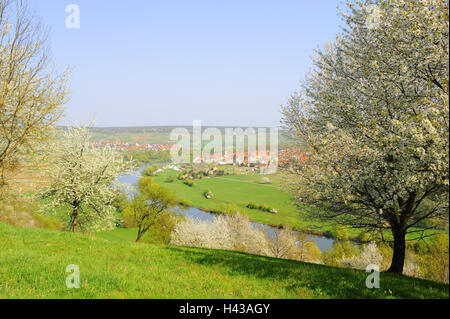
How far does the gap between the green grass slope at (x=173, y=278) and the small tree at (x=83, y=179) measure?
872 cm

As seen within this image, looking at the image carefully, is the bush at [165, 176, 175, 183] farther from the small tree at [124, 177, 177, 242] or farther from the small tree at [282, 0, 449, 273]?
the small tree at [282, 0, 449, 273]

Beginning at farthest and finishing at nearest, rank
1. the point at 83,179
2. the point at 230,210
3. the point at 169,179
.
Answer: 1. the point at 169,179
2. the point at 230,210
3. the point at 83,179

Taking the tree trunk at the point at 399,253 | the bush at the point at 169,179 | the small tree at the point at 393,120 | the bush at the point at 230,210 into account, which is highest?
the small tree at the point at 393,120

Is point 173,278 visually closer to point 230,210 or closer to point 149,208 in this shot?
point 149,208

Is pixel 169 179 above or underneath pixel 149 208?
underneath

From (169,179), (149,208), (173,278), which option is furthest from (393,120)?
(169,179)

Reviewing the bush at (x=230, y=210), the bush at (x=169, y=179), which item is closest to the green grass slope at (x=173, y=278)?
the bush at (x=230, y=210)

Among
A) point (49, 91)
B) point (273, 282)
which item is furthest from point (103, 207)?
point (273, 282)

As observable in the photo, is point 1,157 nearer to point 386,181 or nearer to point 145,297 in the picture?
point 145,297

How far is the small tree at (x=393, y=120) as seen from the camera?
6492mm

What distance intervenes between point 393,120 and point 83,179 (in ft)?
64.6

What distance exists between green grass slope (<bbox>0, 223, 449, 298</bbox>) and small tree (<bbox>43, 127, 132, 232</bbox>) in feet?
28.6

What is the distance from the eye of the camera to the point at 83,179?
63.4 ft

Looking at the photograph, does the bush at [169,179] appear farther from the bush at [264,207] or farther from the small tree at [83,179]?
the small tree at [83,179]
